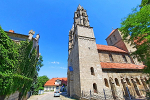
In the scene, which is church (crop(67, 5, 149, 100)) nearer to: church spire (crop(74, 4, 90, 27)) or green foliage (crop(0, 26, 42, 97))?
church spire (crop(74, 4, 90, 27))

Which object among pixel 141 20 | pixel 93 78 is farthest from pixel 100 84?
pixel 141 20

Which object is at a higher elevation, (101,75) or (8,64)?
(8,64)

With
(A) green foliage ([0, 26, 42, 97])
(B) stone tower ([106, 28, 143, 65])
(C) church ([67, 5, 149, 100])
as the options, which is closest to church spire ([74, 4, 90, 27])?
(C) church ([67, 5, 149, 100])

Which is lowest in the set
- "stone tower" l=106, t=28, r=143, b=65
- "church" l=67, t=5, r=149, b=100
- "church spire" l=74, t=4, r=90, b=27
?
"church" l=67, t=5, r=149, b=100

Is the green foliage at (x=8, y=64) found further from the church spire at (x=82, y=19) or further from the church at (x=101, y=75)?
the church spire at (x=82, y=19)


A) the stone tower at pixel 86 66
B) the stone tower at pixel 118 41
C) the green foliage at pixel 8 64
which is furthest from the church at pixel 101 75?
the green foliage at pixel 8 64

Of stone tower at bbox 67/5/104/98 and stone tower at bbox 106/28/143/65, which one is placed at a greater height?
stone tower at bbox 106/28/143/65

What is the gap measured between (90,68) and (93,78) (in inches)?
68.2

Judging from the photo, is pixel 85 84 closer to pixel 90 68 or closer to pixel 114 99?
pixel 90 68

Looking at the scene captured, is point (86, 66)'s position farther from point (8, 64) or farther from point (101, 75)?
point (8, 64)

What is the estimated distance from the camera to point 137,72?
1396 centimetres

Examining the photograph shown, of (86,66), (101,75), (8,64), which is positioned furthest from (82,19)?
(8,64)

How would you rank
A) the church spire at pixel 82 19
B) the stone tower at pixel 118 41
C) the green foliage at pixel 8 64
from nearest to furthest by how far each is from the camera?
the green foliage at pixel 8 64
the church spire at pixel 82 19
the stone tower at pixel 118 41

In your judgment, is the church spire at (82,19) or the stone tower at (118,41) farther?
the stone tower at (118,41)
